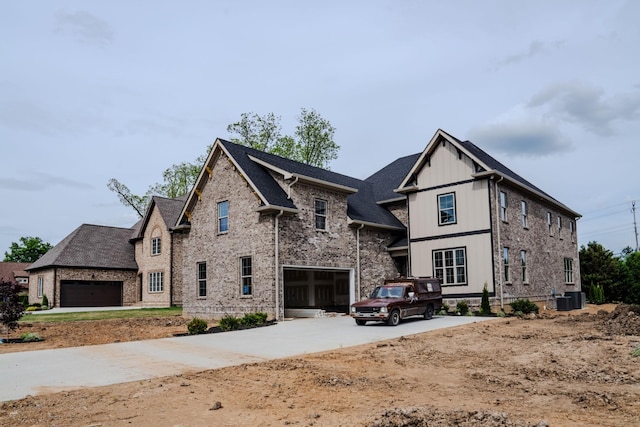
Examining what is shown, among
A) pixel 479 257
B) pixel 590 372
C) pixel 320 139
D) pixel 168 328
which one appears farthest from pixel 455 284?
pixel 320 139

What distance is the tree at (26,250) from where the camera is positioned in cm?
8231

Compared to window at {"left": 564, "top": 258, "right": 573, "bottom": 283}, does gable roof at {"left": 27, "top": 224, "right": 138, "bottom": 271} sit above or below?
above

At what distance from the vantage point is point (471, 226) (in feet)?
86.5

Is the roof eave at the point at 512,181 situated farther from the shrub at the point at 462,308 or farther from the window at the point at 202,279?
the window at the point at 202,279

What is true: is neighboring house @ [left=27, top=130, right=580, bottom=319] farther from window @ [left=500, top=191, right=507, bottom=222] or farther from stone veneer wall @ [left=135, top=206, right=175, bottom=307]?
stone veneer wall @ [left=135, top=206, right=175, bottom=307]

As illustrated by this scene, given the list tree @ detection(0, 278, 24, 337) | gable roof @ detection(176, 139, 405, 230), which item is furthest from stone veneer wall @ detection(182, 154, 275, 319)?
tree @ detection(0, 278, 24, 337)

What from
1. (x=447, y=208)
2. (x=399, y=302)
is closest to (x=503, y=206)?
(x=447, y=208)

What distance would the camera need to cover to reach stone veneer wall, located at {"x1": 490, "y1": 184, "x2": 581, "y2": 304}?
26.3 meters

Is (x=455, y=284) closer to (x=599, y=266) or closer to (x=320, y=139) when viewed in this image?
(x=599, y=266)

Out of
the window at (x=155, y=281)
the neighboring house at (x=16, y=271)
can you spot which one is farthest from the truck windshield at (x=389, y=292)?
the neighboring house at (x=16, y=271)

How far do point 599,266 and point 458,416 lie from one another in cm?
3781

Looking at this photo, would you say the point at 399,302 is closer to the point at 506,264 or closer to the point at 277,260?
the point at 277,260

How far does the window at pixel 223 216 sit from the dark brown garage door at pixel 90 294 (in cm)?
2186

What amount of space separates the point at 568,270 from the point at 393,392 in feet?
100
